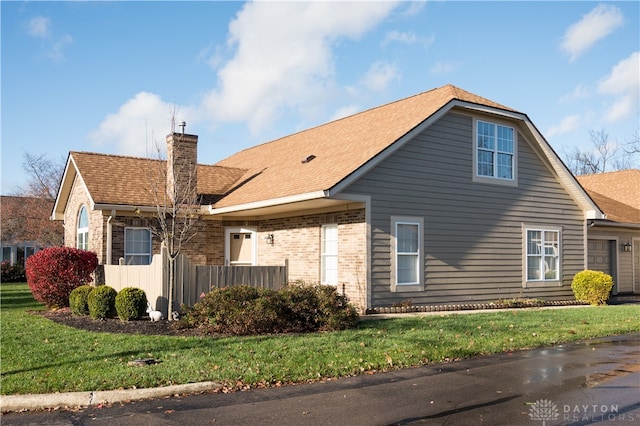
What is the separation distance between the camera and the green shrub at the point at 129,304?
573 inches

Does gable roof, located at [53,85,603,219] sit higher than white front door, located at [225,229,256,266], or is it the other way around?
gable roof, located at [53,85,603,219]

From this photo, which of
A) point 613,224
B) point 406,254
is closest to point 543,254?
point 613,224

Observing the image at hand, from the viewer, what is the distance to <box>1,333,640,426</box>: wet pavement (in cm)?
696

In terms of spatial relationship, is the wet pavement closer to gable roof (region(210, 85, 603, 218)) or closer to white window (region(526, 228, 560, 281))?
gable roof (region(210, 85, 603, 218))

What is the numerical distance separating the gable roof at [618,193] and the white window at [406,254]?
36.2 feet

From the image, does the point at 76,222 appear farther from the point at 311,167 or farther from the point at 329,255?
the point at 329,255

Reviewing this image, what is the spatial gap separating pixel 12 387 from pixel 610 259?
23678mm

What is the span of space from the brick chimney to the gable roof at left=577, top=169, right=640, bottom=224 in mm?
16261

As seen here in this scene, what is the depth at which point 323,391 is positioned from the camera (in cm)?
834

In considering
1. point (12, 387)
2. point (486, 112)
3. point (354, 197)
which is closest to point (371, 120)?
point (486, 112)

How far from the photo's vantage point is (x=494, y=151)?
19766 mm

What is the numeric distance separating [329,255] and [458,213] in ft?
13.7

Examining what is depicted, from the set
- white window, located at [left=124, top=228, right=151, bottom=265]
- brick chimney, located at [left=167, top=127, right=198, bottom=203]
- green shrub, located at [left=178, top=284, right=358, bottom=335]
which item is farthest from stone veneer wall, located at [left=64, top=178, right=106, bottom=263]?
green shrub, located at [left=178, top=284, right=358, bottom=335]

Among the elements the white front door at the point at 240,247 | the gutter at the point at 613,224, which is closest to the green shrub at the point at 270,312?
the white front door at the point at 240,247
